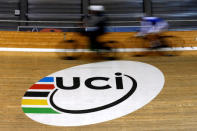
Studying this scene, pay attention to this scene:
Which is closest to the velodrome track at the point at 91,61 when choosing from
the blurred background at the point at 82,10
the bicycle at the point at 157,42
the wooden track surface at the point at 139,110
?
the wooden track surface at the point at 139,110

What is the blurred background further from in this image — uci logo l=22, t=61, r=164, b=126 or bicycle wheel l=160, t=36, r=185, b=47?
uci logo l=22, t=61, r=164, b=126

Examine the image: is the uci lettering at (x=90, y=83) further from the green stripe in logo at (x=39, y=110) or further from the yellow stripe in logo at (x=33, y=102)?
the green stripe in logo at (x=39, y=110)

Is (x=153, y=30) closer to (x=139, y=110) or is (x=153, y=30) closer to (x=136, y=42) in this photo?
(x=136, y=42)

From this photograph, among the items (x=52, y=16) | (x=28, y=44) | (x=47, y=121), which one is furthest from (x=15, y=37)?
(x=52, y=16)

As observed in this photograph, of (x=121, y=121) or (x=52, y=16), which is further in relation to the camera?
(x=52, y=16)

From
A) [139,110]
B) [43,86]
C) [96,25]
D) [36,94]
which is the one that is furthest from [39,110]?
[96,25]

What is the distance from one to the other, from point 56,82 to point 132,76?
1.41 m

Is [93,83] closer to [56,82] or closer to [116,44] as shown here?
[56,82]

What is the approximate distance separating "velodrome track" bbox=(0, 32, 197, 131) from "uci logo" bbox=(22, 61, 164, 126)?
0.13 metres

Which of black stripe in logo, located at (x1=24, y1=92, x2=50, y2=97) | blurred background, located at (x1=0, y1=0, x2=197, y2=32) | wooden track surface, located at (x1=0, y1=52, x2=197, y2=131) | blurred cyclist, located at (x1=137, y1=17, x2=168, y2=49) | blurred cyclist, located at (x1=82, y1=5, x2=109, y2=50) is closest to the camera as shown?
wooden track surface, located at (x1=0, y1=52, x2=197, y2=131)

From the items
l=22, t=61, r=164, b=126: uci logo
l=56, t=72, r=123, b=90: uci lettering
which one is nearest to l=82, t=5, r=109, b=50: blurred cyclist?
l=22, t=61, r=164, b=126: uci logo

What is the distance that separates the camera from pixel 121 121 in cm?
408

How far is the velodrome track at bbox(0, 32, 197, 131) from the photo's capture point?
401 cm

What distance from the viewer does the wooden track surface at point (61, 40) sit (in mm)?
5805
